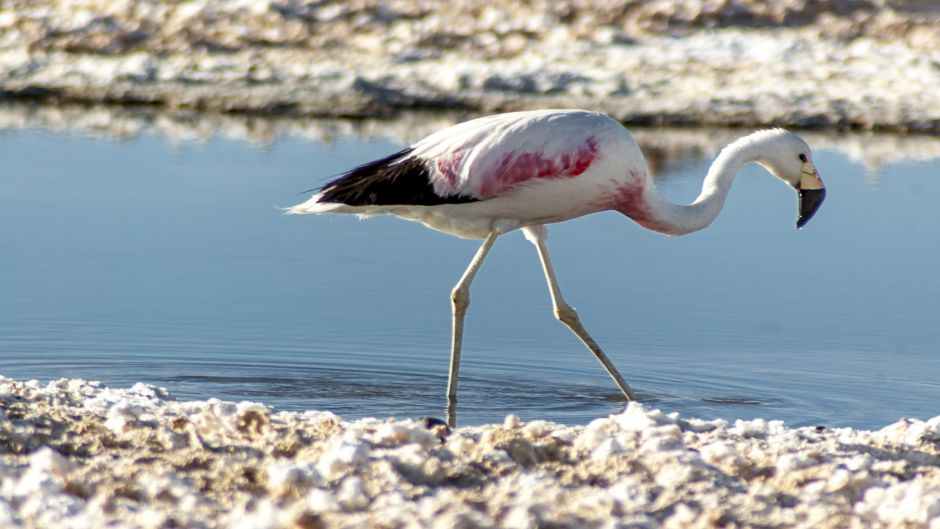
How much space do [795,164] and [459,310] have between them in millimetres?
1472

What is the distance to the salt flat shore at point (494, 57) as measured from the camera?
14.7 meters

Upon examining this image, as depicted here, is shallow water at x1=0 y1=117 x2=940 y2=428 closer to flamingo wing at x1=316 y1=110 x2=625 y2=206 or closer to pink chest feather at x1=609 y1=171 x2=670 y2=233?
pink chest feather at x1=609 y1=171 x2=670 y2=233

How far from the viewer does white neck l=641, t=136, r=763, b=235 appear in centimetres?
665

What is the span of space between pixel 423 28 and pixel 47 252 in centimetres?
817

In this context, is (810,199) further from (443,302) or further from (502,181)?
(443,302)

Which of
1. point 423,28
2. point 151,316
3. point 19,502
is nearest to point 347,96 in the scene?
point 423,28

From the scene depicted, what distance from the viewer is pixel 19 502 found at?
409 cm

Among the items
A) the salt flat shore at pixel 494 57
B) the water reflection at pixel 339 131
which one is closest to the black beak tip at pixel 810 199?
the water reflection at pixel 339 131

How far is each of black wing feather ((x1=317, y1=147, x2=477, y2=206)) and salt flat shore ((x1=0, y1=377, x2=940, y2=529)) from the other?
1.33 meters

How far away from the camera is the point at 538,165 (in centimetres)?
628

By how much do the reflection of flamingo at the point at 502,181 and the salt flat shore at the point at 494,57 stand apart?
316 inches

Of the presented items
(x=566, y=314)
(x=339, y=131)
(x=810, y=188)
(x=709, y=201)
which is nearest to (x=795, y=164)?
(x=810, y=188)

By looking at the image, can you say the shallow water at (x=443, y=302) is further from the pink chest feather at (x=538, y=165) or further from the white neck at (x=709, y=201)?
the pink chest feather at (x=538, y=165)

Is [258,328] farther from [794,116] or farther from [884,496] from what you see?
[794,116]
